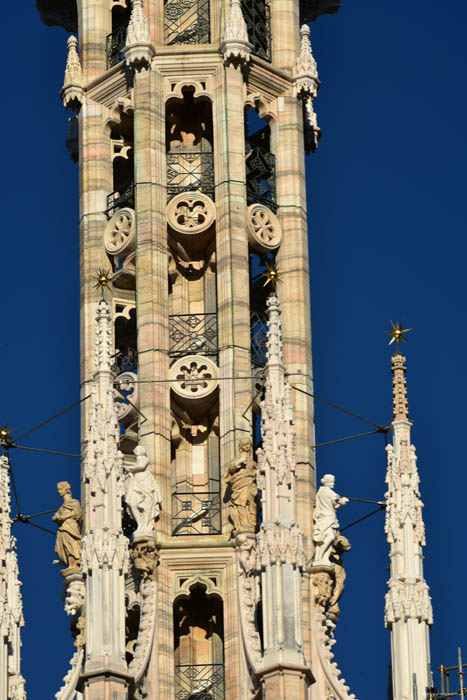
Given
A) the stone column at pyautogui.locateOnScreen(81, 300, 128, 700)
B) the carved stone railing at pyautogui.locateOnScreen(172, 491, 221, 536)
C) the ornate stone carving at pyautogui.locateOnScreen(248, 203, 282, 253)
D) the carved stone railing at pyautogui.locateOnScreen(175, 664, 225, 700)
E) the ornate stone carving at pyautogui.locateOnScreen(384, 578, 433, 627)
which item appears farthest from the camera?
the ornate stone carving at pyautogui.locateOnScreen(248, 203, 282, 253)

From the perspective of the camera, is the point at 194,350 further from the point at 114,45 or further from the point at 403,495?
the point at 114,45

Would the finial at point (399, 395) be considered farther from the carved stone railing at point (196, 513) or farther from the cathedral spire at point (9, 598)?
the cathedral spire at point (9, 598)

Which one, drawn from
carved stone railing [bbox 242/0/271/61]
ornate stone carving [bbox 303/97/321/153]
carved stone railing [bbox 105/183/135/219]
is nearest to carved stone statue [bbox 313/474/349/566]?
carved stone railing [bbox 105/183/135/219]

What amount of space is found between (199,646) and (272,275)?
5774mm

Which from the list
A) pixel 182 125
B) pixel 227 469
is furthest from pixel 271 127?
pixel 227 469

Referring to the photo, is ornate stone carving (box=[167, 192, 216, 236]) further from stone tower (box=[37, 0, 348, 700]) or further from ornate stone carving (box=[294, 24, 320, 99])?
ornate stone carving (box=[294, 24, 320, 99])

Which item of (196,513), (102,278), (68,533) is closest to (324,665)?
(196,513)

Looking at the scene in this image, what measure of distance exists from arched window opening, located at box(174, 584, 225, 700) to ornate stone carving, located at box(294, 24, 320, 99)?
8.58m

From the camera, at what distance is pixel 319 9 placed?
8081 cm

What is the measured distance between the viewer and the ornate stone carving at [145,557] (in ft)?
240

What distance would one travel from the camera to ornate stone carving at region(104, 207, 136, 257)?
76375mm

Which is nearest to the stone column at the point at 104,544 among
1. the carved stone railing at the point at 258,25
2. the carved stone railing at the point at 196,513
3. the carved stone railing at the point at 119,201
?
the carved stone railing at the point at 196,513

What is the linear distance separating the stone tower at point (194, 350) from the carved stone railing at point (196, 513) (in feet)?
0.07

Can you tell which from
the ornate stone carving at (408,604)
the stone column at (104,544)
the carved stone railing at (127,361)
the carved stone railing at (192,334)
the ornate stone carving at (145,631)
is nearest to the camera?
the stone column at (104,544)
